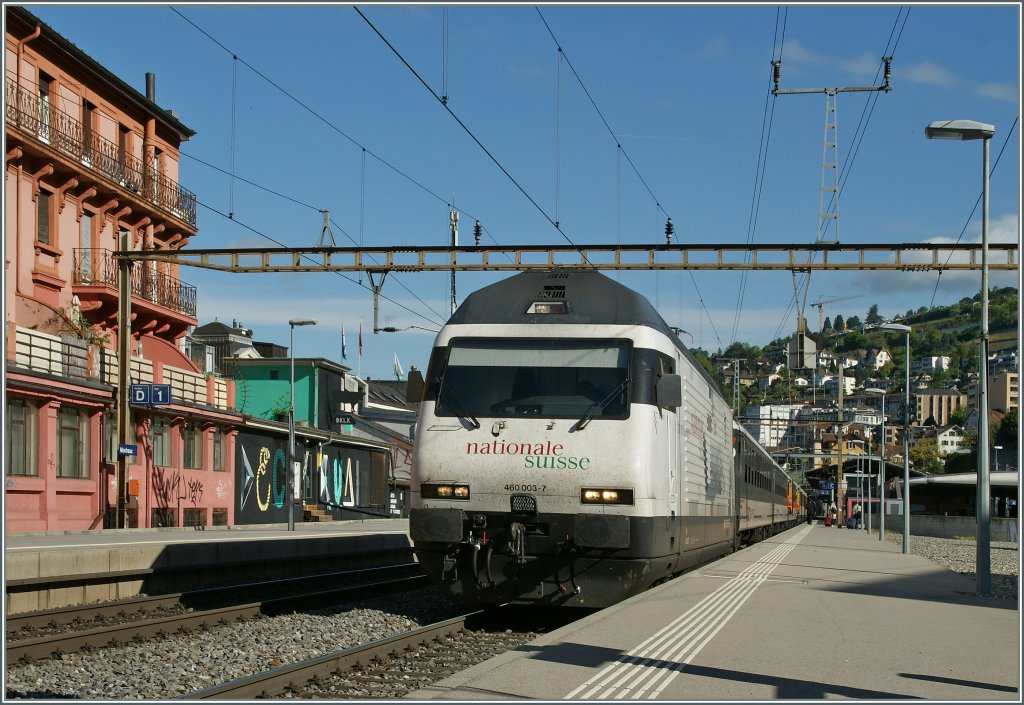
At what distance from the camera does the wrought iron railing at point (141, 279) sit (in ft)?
122

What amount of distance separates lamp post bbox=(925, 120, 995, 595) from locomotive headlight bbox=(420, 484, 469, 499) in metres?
10.1

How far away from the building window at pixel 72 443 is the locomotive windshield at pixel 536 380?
2243cm

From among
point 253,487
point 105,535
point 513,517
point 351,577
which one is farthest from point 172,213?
point 513,517

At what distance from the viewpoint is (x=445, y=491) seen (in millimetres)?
13133

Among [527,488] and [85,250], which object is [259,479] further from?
[527,488]

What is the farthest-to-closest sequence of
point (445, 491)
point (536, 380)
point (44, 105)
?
point (44, 105) < point (536, 380) < point (445, 491)

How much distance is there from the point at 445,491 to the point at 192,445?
102 feet

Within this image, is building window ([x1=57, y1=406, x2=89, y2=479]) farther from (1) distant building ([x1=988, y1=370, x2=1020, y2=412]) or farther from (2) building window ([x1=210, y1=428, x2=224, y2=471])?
(1) distant building ([x1=988, y1=370, x2=1020, y2=412])

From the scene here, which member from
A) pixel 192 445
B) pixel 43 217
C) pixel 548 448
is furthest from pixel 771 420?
pixel 548 448

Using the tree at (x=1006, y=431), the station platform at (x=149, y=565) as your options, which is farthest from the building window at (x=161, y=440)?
the tree at (x=1006, y=431)

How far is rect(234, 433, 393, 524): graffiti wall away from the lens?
156 ft

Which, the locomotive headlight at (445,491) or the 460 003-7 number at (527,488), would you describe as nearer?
the 460 003-7 number at (527,488)

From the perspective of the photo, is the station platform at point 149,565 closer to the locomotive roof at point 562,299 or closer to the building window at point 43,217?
the locomotive roof at point 562,299

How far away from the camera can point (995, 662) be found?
1087 cm
